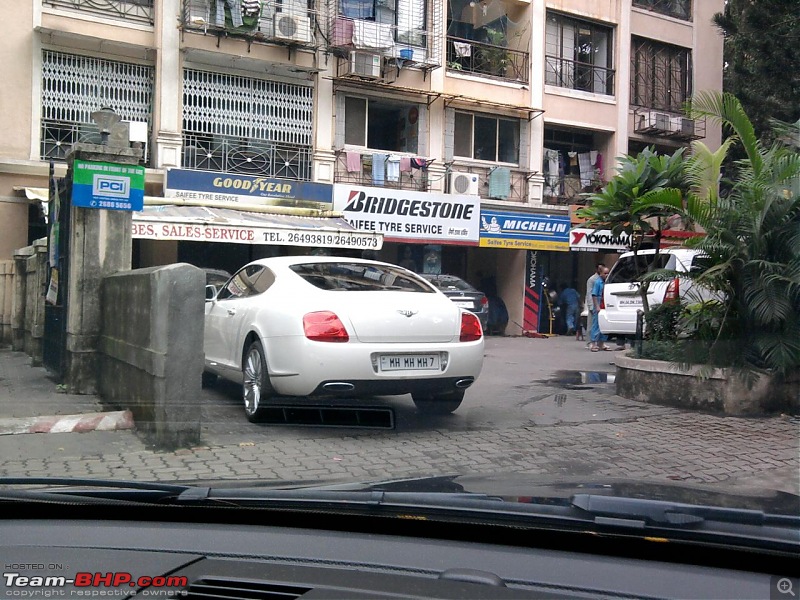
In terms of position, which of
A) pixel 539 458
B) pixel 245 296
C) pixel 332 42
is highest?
pixel 332 42

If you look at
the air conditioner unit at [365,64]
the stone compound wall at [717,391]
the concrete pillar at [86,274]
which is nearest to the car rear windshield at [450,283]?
the air conditioner unit at [365,64]

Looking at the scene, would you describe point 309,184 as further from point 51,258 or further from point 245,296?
point 245,296

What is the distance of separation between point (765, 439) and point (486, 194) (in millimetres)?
15240

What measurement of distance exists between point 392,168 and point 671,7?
37.0ft

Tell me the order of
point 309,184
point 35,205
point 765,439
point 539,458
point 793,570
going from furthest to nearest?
point 309,184
point 35,205
point 765,439
point 539,458
point 793,570

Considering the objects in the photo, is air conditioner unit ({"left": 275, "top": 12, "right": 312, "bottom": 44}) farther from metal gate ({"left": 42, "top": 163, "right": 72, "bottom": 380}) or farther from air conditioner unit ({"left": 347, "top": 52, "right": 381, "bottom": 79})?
metal gate ({"left": 42, "top": 163, "right": 72, "bottom": 380})

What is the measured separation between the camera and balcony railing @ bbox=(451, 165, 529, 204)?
2181cm

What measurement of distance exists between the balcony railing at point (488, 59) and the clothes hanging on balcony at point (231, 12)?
611 centimetres

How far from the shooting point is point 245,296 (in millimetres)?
8039

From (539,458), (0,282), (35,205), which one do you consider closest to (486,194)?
(35,205)

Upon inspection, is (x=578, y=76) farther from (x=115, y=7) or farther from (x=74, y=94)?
(x=74, y=94)

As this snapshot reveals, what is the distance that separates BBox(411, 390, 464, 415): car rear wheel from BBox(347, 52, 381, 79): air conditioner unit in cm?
1281

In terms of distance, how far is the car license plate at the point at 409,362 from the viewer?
6.94m

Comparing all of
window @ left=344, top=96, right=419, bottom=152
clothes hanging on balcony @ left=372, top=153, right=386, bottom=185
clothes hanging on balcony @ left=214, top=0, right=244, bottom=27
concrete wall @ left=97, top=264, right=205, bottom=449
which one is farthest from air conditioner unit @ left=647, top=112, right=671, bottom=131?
concrete wall @ left=97, top=264, right=205, bottom=449
